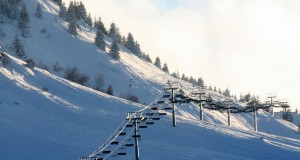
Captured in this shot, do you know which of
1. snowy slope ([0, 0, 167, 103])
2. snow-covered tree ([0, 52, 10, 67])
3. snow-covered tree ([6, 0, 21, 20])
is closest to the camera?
snow-covered tree ([0, 52, 10, 67])

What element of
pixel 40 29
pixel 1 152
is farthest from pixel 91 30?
pixel 1 152

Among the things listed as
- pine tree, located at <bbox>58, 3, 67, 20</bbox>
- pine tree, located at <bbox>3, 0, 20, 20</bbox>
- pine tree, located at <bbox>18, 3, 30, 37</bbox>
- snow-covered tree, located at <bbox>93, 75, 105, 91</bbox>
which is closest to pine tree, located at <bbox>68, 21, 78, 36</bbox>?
pine tree, located at <bbox>58, 3, 67, 20</bbox>

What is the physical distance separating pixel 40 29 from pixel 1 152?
356ft

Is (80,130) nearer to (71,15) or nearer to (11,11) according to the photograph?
(11,11)

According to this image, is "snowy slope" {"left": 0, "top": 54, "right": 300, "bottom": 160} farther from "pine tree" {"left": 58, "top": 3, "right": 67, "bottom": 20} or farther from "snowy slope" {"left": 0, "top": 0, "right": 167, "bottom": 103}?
"pine tree" {"left": 58, "top": 3, "right": 67, "bottom": 20}

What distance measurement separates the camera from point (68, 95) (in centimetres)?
8188

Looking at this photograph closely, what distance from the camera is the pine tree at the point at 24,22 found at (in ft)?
486

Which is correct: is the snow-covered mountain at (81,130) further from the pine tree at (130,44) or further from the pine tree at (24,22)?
the pine tree at (130,44)

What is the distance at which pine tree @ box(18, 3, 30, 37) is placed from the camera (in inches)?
5832

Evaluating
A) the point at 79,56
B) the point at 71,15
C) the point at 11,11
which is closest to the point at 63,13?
the point at 71,15

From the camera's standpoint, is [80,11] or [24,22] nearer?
[24,22]

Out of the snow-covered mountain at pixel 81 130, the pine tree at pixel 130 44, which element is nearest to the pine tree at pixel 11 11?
the pine tree at pixel 130 44

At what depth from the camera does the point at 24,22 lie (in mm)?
151250

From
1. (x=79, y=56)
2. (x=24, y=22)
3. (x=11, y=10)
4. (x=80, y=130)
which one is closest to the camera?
(x=80, y=130)
